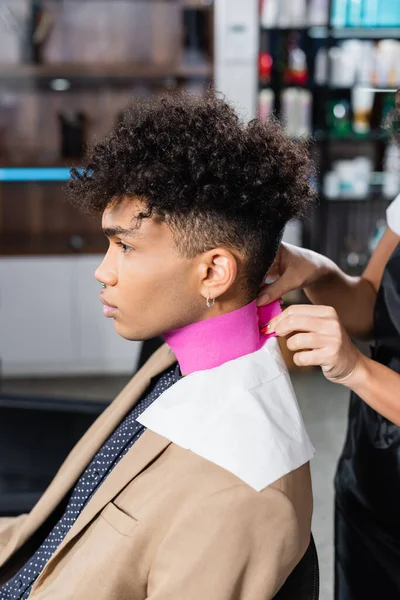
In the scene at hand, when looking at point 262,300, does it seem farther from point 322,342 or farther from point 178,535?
point 178,535

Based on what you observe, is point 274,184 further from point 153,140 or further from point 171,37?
point 171,37

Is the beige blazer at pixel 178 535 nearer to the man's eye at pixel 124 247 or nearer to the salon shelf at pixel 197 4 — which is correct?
the man's eye at pixel 124 247

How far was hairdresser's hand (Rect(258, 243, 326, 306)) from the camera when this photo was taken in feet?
3.91

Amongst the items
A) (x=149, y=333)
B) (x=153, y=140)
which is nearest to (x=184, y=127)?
(x=153, y=140)

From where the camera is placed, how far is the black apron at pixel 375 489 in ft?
4.47

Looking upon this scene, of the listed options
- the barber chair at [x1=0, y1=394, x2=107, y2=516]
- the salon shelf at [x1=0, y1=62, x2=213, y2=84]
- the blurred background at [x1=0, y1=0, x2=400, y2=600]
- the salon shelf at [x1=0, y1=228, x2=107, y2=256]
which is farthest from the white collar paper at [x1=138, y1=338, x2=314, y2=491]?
the salon shelf at [x1=0, y1=62, x2=213, y2=84]

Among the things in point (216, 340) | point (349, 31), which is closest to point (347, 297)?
point (216, 340)

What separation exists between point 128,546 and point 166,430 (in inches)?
6.5

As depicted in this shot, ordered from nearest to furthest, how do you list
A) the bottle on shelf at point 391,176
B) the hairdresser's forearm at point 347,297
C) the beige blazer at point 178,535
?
the beige blazer at point 178,535 < the hairdresser's forearm at point 347,297 < the bottle on shelf at point 391,176

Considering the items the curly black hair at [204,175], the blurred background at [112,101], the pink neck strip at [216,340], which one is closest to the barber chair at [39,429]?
the pink neck strip at [216,340]

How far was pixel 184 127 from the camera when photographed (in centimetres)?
104

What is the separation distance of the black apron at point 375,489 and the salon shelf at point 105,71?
3.07 metres

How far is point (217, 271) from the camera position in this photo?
3.43 feet

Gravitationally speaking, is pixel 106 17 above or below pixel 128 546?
above
